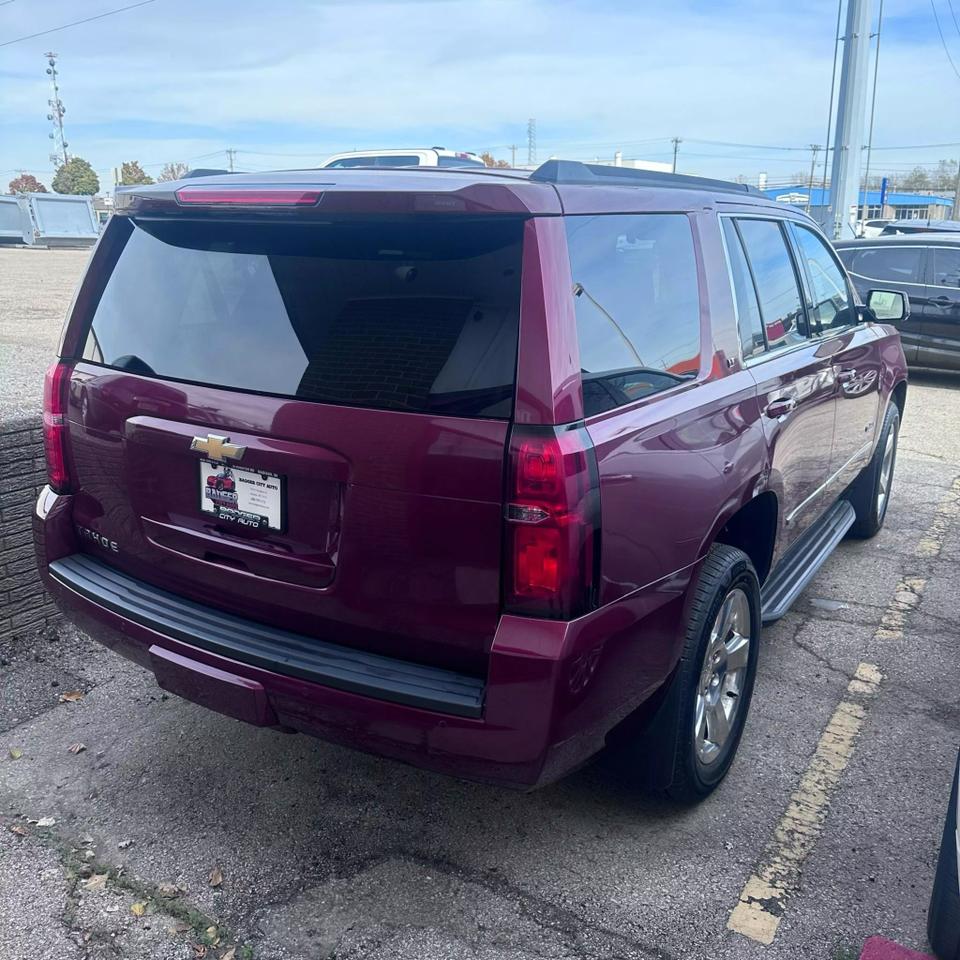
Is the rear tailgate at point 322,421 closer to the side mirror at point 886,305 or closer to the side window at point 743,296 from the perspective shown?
the side window at point 743,296

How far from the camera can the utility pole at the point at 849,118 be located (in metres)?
15.2

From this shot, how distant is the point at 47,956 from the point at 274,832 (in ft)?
2.34

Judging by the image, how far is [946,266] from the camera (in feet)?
37.4

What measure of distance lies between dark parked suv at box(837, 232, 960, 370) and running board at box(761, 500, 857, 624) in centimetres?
708

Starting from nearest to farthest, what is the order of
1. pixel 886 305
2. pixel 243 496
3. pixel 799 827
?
pixel 243 496 < pixel 799 827 < pixel 886 305

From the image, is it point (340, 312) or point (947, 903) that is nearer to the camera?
point (947, 903)

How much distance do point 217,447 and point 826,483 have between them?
2955mm

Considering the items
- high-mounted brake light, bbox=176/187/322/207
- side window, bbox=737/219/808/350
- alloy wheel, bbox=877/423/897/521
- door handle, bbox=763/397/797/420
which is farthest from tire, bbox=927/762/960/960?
alloy wheel, bbox=877/423/897/521

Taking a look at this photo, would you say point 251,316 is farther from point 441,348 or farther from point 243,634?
point 243,634

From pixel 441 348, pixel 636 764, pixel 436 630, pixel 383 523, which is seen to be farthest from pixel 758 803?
pixel 441 348

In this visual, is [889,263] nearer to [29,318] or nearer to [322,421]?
[322,421]

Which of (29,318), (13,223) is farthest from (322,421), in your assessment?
(13,223)

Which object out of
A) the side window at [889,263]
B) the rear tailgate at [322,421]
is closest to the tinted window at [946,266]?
the side window at [889,263]

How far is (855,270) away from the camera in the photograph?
468 inches
